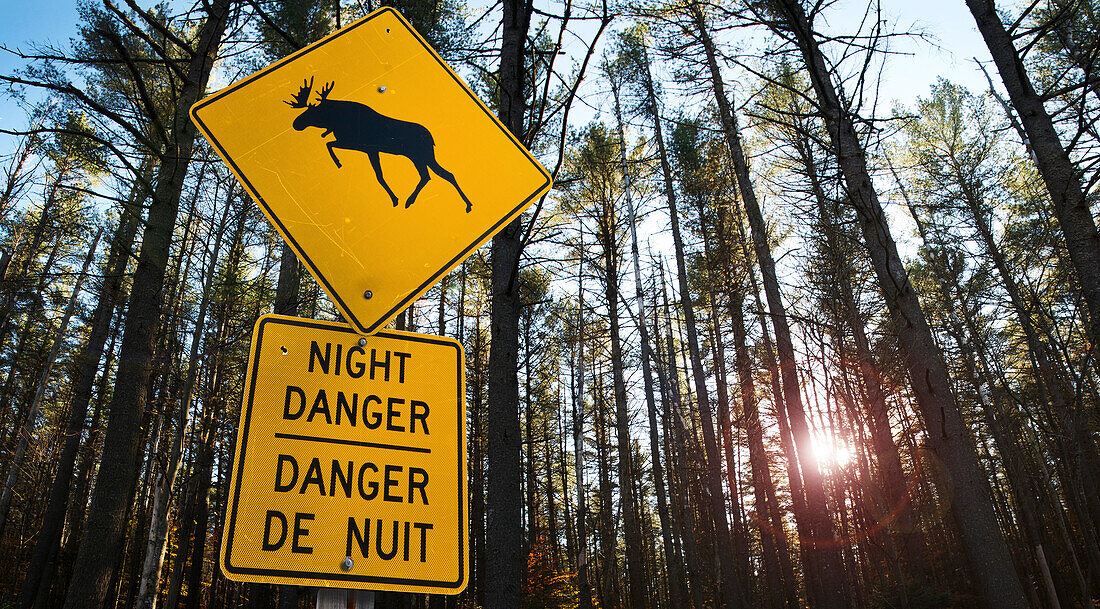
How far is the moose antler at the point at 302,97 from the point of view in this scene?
4.80 feet

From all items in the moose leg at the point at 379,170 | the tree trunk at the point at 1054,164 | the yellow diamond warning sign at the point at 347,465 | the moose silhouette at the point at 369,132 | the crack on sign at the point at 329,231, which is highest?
the tree trunk at the point at 1054,164

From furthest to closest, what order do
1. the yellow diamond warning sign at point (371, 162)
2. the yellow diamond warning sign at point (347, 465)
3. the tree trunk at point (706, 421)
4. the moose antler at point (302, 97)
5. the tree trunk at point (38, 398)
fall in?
the tree trunk at point (38, 398) → the tree trunk at point (706, 421) → the moose antler at point (302, 97) → the yellow diamond warning sign at point (371, 162) → the yellow diamond warning sign at point (347, 465)

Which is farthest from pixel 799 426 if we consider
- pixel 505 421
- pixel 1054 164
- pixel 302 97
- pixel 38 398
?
pixel 38 398

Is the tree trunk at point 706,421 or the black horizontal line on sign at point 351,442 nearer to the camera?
the black horizontal line on sign at point 351,442

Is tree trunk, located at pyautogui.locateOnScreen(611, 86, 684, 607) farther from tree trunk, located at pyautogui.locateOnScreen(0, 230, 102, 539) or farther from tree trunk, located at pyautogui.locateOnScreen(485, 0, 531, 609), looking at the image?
tree trunk, located at pyautogui.locateOnScreen(0, 230, 102, 539)

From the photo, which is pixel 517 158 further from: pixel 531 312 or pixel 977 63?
pixel 531 312

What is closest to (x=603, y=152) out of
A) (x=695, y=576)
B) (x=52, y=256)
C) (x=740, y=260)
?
(x=740, y=260)

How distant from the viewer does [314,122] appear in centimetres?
145

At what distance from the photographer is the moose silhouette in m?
1.45

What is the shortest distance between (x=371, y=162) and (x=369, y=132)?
91 millimetres

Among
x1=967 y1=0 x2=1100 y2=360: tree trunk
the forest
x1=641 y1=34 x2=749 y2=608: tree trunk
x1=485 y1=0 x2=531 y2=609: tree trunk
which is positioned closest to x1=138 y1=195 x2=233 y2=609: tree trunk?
the forest

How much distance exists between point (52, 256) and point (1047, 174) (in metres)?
22.8

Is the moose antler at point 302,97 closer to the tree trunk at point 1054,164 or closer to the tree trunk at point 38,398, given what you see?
the tree trunk at point 1054,164

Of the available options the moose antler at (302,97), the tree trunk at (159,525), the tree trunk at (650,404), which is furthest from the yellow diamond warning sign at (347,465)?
the tree trunk at (650,404)
